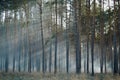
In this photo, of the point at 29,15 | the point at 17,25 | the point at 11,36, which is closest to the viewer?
the point at 29,15

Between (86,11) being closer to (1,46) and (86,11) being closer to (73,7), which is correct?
(73,7)

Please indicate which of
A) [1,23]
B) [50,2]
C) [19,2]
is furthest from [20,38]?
[19,2]

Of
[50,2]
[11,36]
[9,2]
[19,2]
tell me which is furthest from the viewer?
[11,36]

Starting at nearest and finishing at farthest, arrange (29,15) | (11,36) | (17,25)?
1. (29,15)
2. (17,25)
3. (11,36)

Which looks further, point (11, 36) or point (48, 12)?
point (11, 36)

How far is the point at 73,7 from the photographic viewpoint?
1101 inches

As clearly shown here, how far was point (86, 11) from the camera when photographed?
28.9m

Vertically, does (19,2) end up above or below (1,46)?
above

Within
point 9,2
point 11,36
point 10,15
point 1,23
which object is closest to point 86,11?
point 9,2

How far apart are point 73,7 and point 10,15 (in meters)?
12.1

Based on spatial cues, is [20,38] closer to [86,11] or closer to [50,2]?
[50,2]

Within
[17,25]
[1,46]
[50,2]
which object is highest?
[50,2]

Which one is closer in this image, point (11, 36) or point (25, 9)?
point (25, 9)

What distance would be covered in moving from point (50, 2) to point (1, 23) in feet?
31.7
